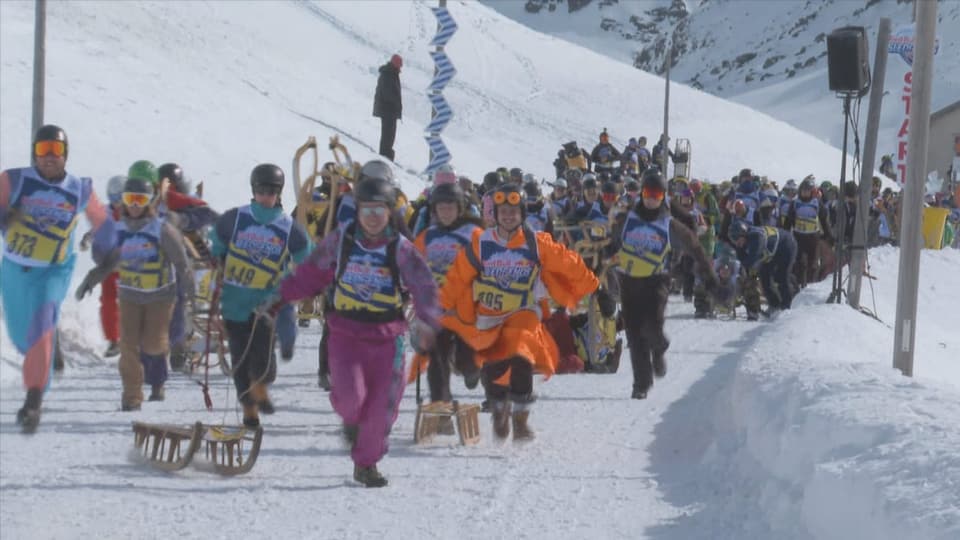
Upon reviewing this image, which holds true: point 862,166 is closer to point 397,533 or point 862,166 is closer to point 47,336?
point 397,533

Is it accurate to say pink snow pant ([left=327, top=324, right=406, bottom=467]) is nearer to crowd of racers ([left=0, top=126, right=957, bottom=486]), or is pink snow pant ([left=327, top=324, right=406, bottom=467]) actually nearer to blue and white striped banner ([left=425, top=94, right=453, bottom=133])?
crowd of racers ([left=0, top=126, right=957, bottom=486])

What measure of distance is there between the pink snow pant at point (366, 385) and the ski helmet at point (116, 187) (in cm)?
167

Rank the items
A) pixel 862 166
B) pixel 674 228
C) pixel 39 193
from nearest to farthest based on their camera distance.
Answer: pixel 39 193 < pixel 674 228 < pixel 862 166

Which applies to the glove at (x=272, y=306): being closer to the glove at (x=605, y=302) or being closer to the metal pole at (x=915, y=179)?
the glove at (x=605, y=302)

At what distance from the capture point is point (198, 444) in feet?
27.1

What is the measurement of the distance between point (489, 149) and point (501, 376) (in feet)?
81.1

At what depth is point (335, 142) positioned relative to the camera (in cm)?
862

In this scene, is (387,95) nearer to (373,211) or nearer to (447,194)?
(447,194)

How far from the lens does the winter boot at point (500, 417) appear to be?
372 inches

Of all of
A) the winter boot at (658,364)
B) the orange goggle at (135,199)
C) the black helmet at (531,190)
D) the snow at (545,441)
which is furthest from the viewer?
the black helmet at (531,190)

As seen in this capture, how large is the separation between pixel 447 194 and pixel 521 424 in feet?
5.66

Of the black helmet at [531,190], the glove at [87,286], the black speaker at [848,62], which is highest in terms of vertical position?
the black speaker at [848,62]

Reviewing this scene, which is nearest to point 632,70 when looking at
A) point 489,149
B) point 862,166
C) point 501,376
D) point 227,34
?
point 489,149

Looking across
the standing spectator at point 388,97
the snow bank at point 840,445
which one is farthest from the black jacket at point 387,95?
the snow bank at point 840,445
